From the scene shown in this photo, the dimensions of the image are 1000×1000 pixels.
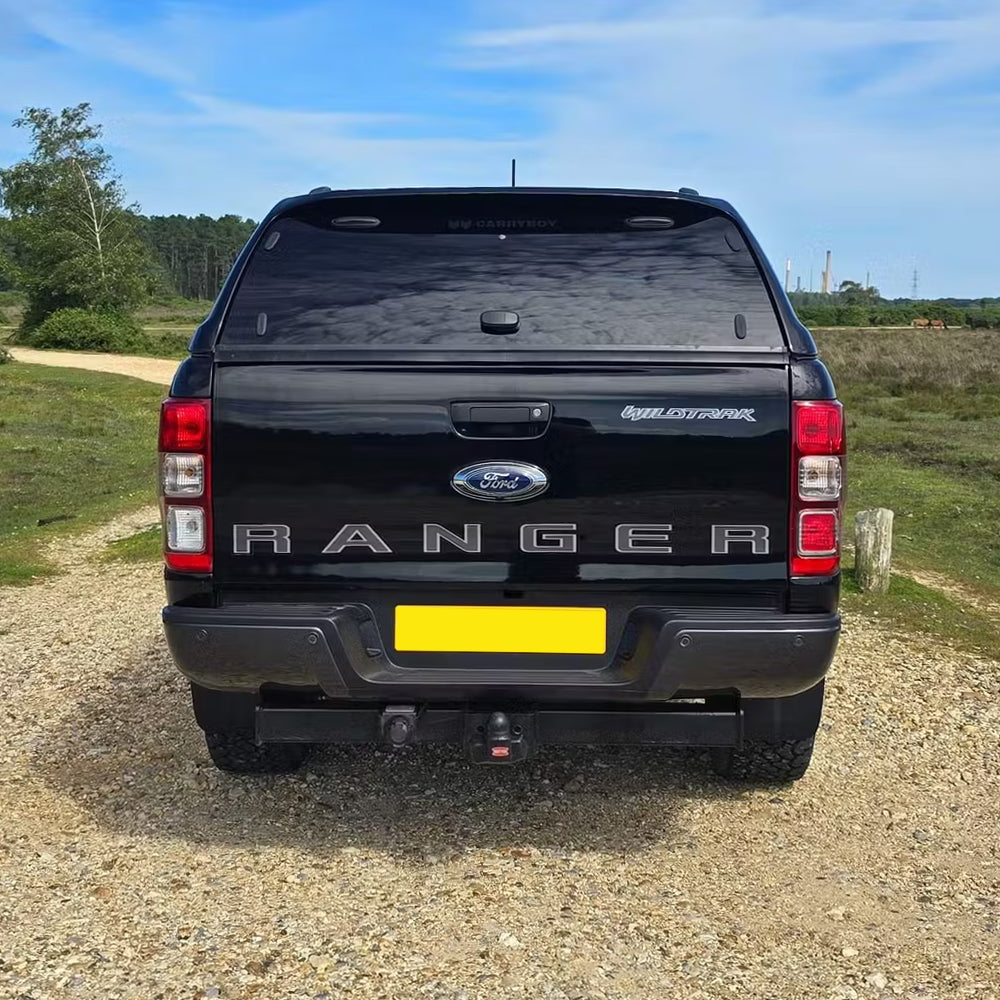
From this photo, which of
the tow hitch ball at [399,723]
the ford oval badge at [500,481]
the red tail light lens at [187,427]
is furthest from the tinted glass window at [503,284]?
the tow hitch ball at [399,723]

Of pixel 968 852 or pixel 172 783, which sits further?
pixel 172 783

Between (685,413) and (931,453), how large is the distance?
15.1 metres

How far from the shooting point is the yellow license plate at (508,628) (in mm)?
3273

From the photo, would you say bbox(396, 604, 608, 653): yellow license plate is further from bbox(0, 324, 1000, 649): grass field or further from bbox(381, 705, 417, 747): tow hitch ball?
bbox(0, 324, 1000, 649): grass field

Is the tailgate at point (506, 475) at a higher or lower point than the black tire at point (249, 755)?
higher

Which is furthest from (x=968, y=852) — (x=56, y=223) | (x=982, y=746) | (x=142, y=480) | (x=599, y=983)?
(x=56, y=223)

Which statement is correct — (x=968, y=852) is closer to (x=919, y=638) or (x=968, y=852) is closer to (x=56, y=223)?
(x=919, y=638)

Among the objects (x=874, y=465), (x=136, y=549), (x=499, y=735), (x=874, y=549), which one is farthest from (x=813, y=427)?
(x=874, y=465)

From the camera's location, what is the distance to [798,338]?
3279 mm

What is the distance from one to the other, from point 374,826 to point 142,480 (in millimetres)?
11452

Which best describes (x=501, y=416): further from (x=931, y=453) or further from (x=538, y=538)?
(x=931, y=453)

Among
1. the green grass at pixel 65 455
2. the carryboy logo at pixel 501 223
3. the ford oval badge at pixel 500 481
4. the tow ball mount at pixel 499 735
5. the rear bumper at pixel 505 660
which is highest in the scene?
the carryboy logo at pixel 501 223

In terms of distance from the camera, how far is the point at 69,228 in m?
43.2

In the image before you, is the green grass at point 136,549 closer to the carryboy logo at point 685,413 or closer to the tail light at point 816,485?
the carryboy logo at point 685,413
